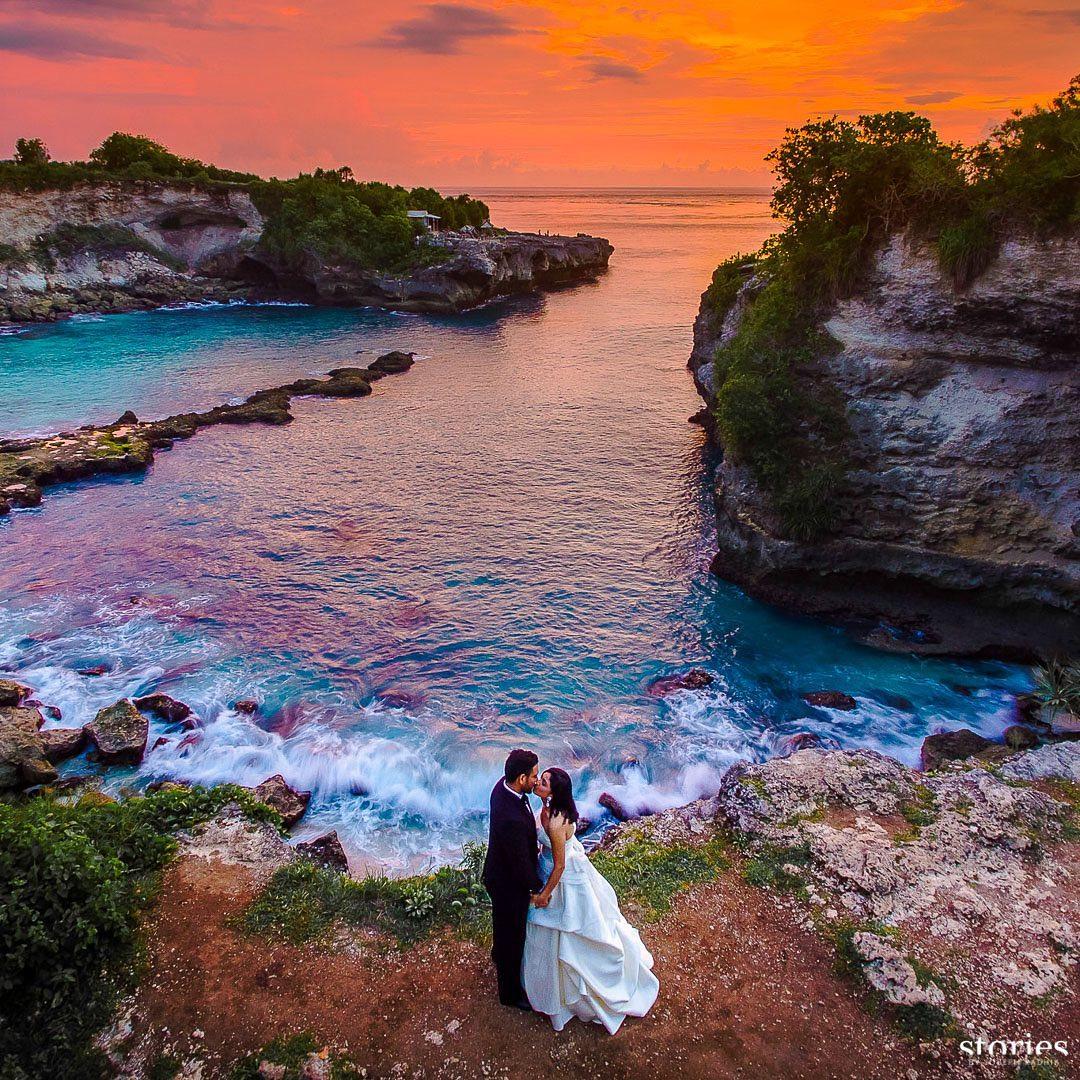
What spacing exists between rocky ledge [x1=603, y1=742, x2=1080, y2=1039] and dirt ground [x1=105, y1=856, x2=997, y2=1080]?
2.12 feet

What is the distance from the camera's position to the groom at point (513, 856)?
24.2 ft

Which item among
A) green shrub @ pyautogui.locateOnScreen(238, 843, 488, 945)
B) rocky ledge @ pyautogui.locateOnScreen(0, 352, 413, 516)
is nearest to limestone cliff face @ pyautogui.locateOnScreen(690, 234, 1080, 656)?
green shrub @ pyautogui.locateOnScreen(238, 843, 488, 945)

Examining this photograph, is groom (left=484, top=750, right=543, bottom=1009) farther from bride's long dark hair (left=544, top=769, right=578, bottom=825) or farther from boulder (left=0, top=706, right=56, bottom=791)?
boulder (left=0, top=706, right=56, bottom=791)

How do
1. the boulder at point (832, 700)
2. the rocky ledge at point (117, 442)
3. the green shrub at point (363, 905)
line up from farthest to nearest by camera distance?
the rocky ledge at point (117, 442), the boulder at point (832, 700), the green shrub at point (363, 905)

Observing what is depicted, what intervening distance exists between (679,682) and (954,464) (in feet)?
34.5

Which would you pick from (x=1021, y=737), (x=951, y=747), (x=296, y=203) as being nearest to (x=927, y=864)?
(x=951, y=747)

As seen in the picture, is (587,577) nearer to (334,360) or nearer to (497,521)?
(497,521)

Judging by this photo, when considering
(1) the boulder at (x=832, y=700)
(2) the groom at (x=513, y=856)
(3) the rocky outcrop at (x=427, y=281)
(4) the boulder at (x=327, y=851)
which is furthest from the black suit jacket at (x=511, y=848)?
(3) the rocky outcrop at (x=427, y=281)

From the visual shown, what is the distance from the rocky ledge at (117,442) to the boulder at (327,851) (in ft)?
78.9

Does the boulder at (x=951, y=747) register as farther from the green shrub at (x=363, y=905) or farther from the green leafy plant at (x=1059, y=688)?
the green shrub at (x=363, y=905)

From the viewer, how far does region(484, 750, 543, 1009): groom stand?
24.2ft

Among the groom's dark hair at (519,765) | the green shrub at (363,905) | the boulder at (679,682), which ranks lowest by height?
the boulder at (679,682)

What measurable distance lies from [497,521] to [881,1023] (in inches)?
857

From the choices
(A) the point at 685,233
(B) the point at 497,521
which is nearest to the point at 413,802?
(B) the point at 497,521
